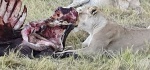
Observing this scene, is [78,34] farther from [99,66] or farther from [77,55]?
[99,66]

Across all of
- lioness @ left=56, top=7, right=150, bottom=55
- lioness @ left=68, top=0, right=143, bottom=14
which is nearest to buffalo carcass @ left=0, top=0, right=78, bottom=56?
lioness @ left=56, top=7, right=150, bottom=55

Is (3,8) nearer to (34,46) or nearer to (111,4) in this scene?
(34,46)

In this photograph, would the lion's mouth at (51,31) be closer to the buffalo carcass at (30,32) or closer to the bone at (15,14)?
the buffalo carcass at (30,32)

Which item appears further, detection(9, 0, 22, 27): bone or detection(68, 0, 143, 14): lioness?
detection(68, 0, 143, 14): lioness

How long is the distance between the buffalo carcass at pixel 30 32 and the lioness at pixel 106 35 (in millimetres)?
208

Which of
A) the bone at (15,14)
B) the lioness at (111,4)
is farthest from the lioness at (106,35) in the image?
the lioness at (111,4)

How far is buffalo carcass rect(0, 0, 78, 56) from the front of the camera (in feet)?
13.8

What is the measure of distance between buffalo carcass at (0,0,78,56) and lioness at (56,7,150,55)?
0.21 metres

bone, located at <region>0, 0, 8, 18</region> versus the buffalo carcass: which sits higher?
bone, located at <region>0, 0, 8, 18</region>

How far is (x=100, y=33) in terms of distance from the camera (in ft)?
14.6

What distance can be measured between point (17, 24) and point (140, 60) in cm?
126

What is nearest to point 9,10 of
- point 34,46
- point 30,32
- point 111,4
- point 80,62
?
point 30,32

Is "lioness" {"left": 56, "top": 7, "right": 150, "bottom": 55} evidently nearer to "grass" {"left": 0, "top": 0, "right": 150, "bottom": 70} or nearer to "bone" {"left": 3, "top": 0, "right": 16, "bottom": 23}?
"grass" {"left": 0, "top": 0, "right": 150, "bottom": 70}

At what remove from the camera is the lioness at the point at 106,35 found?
4340 millimetres
